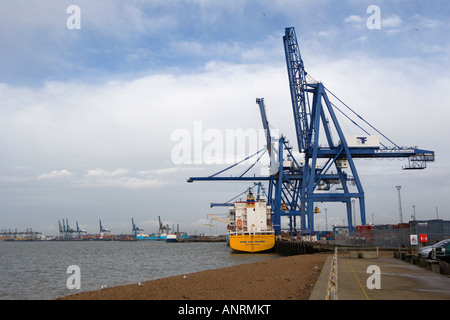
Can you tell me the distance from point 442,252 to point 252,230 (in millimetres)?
39003

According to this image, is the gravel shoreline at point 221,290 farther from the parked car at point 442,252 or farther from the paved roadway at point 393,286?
the parked car at point 442,252

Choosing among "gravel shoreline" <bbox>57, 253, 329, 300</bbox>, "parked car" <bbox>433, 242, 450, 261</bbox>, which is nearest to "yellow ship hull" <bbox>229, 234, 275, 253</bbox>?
"parked car" <bbox>433, 242, 450, 261</bbox>

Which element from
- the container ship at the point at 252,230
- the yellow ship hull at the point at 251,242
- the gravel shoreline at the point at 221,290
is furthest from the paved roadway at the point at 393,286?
the container ship at the point at 252,230

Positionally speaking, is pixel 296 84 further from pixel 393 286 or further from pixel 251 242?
pixel 393 286

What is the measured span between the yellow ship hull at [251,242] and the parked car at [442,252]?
1410 inches

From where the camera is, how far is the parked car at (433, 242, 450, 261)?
68.3 ft

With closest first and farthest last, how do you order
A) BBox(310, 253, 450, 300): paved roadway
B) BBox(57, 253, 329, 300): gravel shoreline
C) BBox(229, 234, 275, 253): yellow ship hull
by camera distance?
BBox(310, 253, 450, 300): paved roadway, BBox(57, 253, 329, 300): gravel shoreline, BBox(229, 234, 275, 253): yellow ship hull

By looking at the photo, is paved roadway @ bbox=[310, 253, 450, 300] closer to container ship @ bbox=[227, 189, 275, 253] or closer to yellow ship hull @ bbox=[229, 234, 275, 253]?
yellow ship hull @ bbox=[229, 234, 275, 253]

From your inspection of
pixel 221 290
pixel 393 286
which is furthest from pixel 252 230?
pixel 393 286

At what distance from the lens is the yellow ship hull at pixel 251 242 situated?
55.8 m

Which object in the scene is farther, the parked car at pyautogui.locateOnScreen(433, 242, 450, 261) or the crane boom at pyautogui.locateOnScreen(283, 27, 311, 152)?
the crane boom at pyautogui.locateOnScreen(283, 27, 311, 152)

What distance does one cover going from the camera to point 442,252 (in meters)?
21.0
